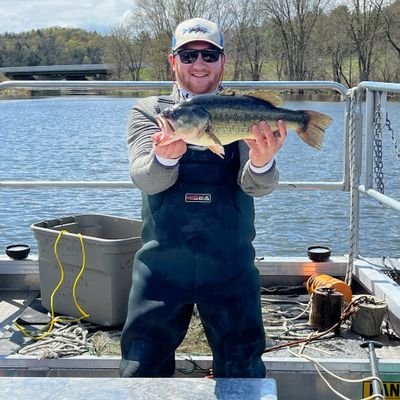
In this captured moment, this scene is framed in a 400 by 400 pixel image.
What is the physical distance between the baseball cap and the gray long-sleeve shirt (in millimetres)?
302

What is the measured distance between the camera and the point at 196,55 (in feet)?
8.86

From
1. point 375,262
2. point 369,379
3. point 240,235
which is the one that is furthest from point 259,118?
point 375,262

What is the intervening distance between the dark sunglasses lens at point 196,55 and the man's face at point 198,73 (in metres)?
0.01

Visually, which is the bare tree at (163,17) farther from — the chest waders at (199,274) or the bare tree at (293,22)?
the chest waders at (199,274)

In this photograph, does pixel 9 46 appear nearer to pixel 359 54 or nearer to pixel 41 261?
pixel 359 54

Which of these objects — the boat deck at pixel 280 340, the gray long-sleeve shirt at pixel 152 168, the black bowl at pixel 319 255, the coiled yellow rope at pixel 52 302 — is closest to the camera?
the gray long-sleeve shirt at pixel 152 168

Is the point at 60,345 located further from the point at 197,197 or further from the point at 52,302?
the point at 197,197

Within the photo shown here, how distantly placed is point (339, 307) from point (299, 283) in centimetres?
78

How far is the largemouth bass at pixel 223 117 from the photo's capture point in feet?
7.80

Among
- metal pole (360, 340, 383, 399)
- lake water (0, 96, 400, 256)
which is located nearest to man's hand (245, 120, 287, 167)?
metal pole (360, 340, 383, 399)

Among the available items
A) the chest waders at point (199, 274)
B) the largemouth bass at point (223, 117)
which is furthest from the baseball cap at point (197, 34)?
the chest waders at point (199, 274)

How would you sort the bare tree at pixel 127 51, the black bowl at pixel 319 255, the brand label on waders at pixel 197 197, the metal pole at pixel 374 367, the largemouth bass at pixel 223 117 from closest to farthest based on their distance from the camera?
the largemouth bass at pixel 223 117, the brand label on waders at pixel 197 197, the metal pole at pixel 374 367, the black bowl at pixel 319 255, the bare tree at pixel 127 51

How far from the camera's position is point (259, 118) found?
247cm

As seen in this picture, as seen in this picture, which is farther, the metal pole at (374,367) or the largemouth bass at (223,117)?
the metal pole at (374,367)
